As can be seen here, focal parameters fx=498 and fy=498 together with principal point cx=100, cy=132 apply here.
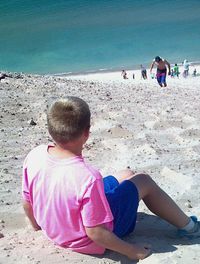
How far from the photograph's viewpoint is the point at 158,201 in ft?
11.5

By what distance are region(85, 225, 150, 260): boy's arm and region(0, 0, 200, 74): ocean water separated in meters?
36.5

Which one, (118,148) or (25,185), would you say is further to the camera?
(118,148)

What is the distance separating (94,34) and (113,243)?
54.2m

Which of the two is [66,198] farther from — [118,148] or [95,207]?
[118,148]

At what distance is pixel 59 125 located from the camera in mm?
2994

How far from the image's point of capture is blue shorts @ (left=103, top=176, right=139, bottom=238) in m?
3.31

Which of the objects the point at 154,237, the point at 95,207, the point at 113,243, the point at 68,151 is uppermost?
the point at 68,151

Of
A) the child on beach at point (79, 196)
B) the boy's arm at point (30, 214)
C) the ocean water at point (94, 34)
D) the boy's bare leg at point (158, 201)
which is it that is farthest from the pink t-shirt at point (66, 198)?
the ocean water at point (94, 34)

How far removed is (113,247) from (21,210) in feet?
4.03

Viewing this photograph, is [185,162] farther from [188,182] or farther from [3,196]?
[3,196]

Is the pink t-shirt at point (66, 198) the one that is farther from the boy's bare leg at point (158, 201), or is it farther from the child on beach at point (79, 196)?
the boy's bare leg at point (158, 201)

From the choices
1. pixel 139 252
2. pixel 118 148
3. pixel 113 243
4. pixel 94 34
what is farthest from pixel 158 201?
pixel 94 34

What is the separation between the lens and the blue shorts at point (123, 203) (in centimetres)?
331

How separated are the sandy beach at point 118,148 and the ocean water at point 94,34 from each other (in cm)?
3084
